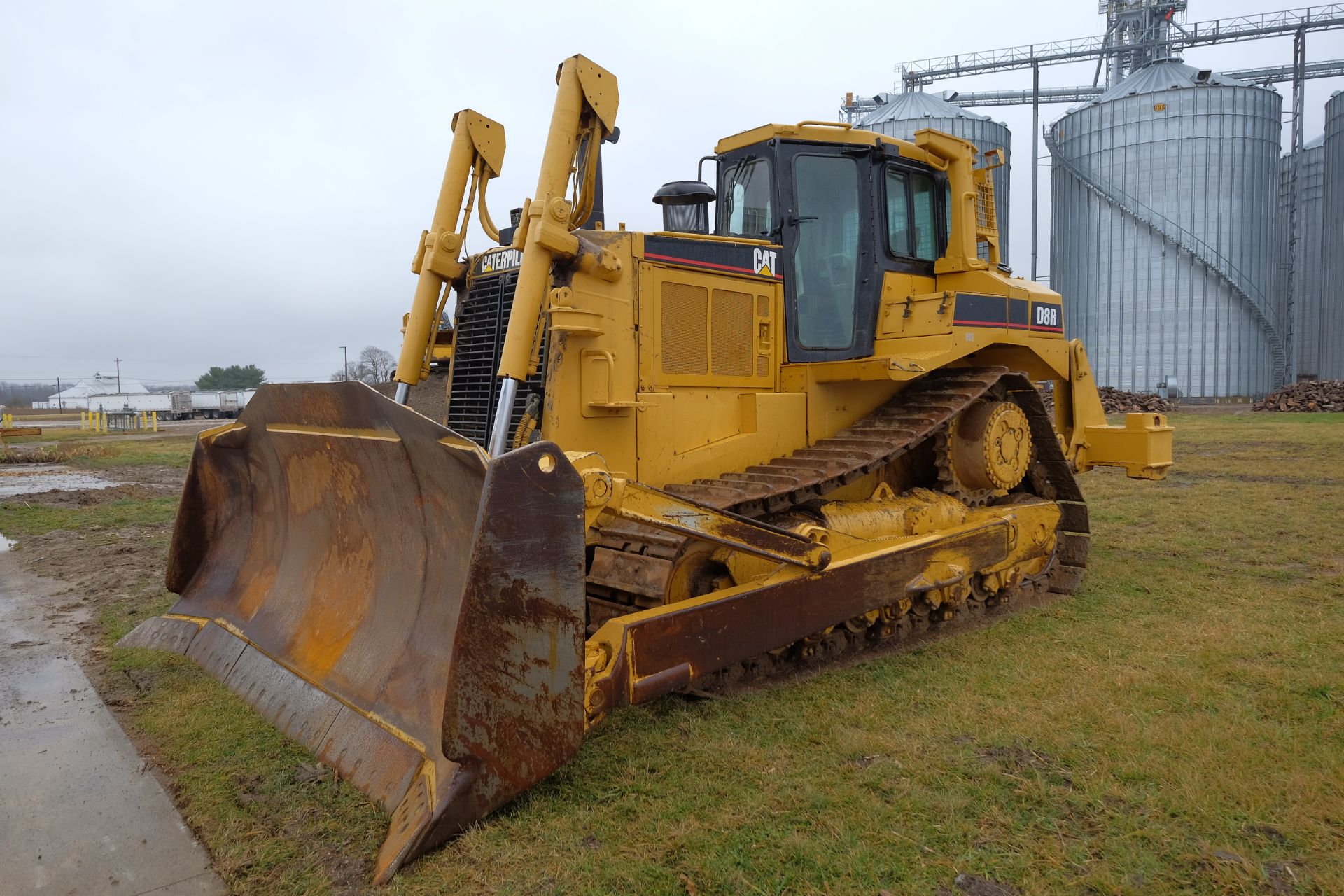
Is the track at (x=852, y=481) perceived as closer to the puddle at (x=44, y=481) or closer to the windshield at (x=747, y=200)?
the windshield at (x=747, y=200)

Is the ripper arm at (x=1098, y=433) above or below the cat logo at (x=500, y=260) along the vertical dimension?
below

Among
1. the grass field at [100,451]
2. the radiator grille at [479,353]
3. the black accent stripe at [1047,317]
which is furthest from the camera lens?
the grass field at [100,451]

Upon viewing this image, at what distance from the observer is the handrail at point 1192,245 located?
2627 centimetres

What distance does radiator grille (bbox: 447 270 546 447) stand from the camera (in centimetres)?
505

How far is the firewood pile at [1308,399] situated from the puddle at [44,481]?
29.2 m

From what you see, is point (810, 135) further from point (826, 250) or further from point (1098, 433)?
point (1098, 433)

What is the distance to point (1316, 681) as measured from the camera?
441cm

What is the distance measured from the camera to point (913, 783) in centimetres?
344

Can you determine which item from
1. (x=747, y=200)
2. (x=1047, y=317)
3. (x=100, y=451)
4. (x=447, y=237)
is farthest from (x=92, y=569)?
(x=100, y=451)

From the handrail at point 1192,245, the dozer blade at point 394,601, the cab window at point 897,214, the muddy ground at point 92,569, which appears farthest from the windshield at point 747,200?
the handrail at point 1192,245

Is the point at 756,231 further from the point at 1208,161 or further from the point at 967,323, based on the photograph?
the point at 1208,161

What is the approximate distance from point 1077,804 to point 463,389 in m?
3.94

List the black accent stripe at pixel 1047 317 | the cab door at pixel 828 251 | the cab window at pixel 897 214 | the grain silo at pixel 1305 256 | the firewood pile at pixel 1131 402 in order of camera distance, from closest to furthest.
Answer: the cab door at pixel 828 251 → the cab window at pixel 897 214 → the black accent stripe at pixel 1047 317 → the firewood pile at pixel 1131 402 → the grain silo at pixel 1305 256

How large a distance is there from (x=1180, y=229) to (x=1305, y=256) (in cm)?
864
